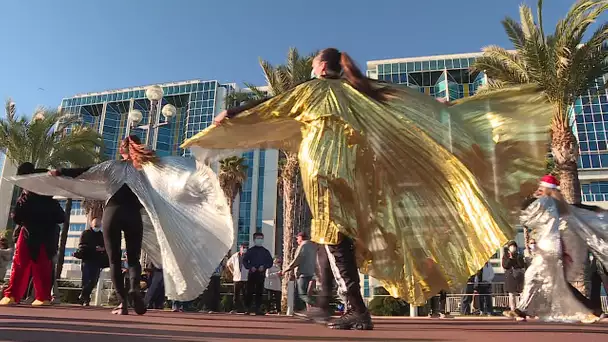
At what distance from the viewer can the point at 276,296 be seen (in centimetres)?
1377

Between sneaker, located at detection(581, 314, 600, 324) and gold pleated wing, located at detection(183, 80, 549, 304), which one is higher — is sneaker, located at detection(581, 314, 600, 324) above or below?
below

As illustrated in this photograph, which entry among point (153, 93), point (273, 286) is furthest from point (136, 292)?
point (153, 93)

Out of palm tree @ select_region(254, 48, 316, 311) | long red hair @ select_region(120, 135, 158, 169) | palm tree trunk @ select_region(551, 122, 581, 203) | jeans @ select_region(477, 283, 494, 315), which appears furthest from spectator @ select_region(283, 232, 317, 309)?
palm tree @ select_region(254, 48, 316, 311)

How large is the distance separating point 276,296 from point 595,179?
134 ft

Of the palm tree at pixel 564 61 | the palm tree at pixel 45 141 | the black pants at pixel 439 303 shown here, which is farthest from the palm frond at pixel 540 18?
the palm tree at pixel 45 141

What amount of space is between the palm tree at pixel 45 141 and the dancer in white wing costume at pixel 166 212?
58.0 feet

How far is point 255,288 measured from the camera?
1067 cm

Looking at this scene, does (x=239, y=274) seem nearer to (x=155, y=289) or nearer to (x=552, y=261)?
(x=155, y=289)

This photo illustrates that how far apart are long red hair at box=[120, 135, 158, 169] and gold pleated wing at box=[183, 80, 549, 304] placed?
158 centimetres

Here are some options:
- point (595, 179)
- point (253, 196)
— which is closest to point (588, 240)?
point (595, 179)

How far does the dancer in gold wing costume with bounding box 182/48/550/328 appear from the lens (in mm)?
3637

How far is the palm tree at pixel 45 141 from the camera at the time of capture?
69.1 ft

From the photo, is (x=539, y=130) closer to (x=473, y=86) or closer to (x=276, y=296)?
(x=276, y=296)

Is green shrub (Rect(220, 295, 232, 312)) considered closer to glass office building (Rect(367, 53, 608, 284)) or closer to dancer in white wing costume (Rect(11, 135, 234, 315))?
dancer in white wing costume (Rect(11, 135, 234, 315))
